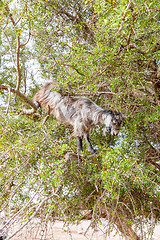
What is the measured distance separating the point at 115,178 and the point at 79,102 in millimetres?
1167

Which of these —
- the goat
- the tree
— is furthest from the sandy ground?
the goat

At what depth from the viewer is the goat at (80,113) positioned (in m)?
2.42

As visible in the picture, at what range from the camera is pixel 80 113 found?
9.30ft

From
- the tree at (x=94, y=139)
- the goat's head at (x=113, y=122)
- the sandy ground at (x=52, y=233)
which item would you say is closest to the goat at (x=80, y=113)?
the goat's head at (x=113, y=122)

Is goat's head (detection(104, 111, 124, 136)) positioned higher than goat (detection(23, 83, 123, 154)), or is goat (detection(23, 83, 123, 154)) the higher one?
goat (detection(23, 83, 123, 154))

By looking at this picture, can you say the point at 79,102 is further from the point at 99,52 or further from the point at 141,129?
the point at 141,129

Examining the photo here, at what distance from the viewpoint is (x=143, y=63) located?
311cm

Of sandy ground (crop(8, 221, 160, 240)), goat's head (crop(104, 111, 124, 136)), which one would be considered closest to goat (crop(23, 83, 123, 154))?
goat's head (crop(104, 111, 124, 136))

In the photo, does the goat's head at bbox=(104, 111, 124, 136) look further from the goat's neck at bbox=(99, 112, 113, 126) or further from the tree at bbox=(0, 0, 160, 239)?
the tree at bbox=(0, 0, 160, 239)

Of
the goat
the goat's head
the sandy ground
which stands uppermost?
the goat

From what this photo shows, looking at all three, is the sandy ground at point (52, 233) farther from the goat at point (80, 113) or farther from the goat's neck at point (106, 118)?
the goat's neck at point (106, 118)

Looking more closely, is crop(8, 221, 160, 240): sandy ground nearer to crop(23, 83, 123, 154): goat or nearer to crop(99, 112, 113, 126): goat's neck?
crop(23, 83, 123, 154): goat

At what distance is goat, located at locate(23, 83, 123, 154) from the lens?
7.95ft

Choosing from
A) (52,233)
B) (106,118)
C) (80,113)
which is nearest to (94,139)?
(80,113)
